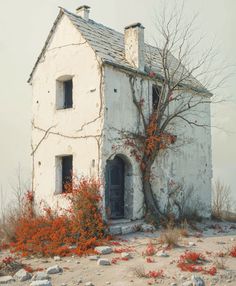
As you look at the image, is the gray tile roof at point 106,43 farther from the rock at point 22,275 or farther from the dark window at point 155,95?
the rock at point 22,275

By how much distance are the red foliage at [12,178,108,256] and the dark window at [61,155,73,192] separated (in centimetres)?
114

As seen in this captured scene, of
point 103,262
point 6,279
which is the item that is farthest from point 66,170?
point 6,279

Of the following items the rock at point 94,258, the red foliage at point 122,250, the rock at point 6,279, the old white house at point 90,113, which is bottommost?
the rock at point 6,279

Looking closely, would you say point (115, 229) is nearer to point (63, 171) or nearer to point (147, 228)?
point (147, 228)

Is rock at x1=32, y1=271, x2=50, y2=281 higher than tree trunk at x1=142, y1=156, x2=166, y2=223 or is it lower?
lower

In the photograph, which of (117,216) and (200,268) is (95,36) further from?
(200,268)

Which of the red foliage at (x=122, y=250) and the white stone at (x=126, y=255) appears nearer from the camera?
the white stone at (x=126, y=255)

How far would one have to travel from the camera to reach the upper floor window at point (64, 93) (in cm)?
1623

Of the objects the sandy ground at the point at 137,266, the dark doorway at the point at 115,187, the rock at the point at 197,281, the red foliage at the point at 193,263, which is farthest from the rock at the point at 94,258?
the dark doorway at the point at 115,187

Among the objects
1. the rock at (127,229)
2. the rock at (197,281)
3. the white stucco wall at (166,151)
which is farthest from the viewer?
the white stucco wall at (166,151)

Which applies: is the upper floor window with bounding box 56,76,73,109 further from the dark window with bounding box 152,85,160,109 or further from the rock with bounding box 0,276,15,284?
the rock with bounding box 0,276,15,284

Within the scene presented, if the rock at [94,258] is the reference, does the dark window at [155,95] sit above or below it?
above

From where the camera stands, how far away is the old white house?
1465 cm

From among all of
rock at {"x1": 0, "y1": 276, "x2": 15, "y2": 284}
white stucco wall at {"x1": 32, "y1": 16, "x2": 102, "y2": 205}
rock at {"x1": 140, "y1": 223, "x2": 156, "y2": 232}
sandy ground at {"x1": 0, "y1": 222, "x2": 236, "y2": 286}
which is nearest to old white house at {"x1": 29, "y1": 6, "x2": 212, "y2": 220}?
white stucco wall at {"x1": 32, "y1": 16, "x2": 102, "y2": 205}
